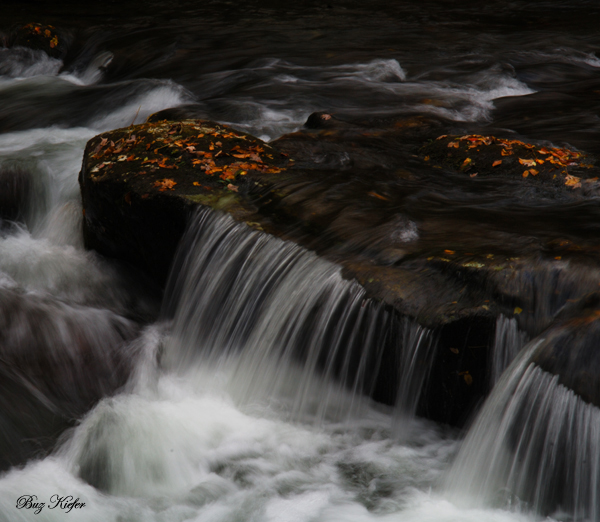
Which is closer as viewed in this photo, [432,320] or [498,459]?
[498,459]

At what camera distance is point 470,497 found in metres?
3.52

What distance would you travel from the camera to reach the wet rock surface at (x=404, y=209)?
12.3ft

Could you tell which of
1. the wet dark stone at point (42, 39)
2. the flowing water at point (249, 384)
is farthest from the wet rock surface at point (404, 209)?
the wet dark stone at point (42, 39)

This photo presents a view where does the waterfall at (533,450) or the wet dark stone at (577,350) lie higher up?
the wet dark stone at (577,350)

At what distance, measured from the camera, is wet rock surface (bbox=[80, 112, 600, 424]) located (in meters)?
3.73

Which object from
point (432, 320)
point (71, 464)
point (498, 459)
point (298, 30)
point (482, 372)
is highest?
point (298, 30)

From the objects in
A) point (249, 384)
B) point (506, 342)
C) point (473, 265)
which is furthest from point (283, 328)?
point (506, 342)

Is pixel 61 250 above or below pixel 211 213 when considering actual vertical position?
below

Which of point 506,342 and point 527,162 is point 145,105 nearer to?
point 527,162

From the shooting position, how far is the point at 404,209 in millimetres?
4816

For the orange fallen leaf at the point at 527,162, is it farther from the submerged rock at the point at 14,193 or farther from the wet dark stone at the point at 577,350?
the submerged rock at the point at 14,193

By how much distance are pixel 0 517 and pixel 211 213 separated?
2.58m

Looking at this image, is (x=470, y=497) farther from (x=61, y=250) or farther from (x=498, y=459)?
(x=61, y=250)

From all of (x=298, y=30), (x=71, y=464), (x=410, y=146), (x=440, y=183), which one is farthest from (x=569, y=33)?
(x=71, y=464)
